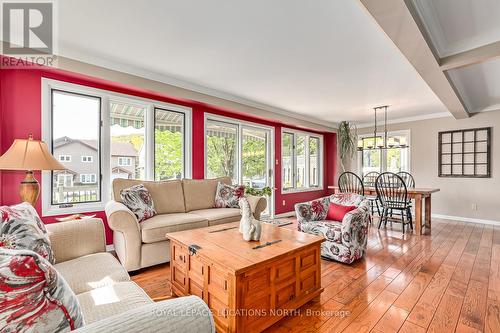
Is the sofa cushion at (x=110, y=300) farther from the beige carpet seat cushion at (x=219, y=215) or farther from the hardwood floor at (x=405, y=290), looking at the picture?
the beige carpet seat cushion at (x=219, y=215)

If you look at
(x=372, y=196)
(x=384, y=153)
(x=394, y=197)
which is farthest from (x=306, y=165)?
(x=394, y=197)

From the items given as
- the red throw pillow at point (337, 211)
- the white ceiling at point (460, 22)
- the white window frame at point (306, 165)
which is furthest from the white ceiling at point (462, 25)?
the white window frame at point (306, 165)

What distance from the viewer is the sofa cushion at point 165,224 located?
2570mm

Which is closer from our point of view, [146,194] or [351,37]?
[351,37]

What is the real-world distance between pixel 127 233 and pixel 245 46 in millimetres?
2262

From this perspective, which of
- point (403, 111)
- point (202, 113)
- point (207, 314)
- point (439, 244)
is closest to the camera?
point (207, 314)

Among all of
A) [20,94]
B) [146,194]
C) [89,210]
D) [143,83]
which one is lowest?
[89,210]

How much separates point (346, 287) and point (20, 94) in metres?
3.87

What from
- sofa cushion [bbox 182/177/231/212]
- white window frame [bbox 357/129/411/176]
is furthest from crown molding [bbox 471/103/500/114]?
sofa cushion [bbox 182/177/231/212]

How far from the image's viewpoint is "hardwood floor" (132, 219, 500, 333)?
173cm

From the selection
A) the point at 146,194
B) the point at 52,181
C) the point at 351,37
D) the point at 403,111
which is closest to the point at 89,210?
the point at 52,181

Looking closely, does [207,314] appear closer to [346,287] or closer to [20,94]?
[346,287]

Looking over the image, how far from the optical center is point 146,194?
2980 millimetres

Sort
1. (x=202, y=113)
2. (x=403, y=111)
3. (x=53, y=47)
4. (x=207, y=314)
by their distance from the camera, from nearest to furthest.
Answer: (x=207, y=314), (x=53, y=47), (x=202, y=113), (x=403, y=111)
